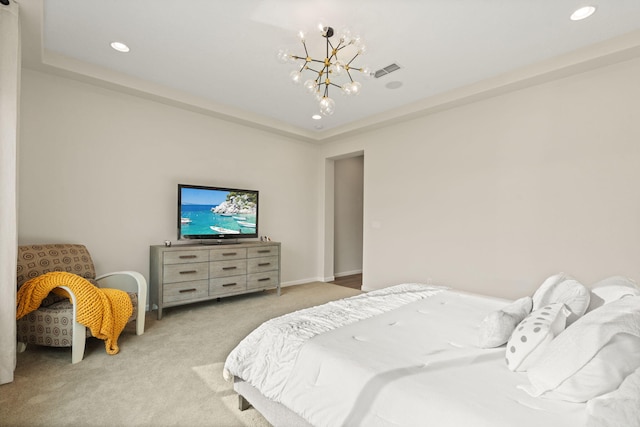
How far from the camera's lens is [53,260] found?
110 inches

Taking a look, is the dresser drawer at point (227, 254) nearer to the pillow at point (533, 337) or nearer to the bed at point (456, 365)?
the bed at point (456, 365)

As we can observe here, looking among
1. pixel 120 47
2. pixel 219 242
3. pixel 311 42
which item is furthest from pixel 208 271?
pixel 311 42

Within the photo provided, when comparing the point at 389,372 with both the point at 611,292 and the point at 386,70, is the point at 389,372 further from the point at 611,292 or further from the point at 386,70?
the point at 386,70

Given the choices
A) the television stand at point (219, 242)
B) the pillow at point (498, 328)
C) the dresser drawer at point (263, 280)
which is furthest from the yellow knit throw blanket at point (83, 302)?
the pillow at point (498, 328)

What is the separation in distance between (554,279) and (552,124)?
7.30 ft

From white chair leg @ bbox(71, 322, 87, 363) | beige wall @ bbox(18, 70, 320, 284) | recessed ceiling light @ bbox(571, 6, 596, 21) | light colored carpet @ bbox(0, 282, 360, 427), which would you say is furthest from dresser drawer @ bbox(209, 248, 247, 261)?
recessed ceiling light @ bbox(571, 6, 596, 21)

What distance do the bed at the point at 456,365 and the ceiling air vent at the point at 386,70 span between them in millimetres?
2372

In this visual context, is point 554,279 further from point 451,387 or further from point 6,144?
point 6,144

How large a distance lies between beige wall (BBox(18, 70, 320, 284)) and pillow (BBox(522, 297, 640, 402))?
13.0ft

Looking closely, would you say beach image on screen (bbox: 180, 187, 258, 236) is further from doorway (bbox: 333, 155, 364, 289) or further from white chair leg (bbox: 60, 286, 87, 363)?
doorway (bbox: 333, 155, 364, 289)

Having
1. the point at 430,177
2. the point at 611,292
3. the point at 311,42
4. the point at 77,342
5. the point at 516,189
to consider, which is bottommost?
the point at 77,342

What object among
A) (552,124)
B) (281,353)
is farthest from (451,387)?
(552,124)

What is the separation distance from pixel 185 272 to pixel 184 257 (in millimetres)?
178

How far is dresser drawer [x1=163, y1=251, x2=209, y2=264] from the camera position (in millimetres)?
3457
